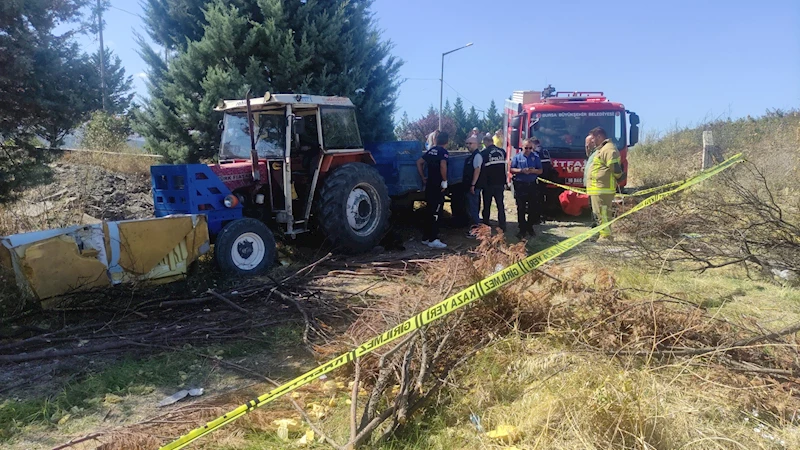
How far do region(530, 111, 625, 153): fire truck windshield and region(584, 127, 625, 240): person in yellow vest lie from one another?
7.58 feet

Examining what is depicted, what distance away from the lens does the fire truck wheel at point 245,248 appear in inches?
217

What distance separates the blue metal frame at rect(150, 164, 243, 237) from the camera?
18.4 ft

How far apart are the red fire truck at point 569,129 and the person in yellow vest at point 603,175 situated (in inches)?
81.8

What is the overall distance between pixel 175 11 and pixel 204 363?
8607 mm

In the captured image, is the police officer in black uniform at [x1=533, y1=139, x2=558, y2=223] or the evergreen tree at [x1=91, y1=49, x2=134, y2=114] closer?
the evergreen tree at [x1=91, y1=49, x2=134, y2=114]

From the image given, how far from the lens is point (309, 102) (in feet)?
21.0

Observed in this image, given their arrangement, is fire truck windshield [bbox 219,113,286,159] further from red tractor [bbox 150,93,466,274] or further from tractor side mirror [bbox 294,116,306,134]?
tractor side mirror [bbox 294,116,306,134]

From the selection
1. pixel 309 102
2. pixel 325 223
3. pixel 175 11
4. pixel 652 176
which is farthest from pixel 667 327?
pixel 652 176

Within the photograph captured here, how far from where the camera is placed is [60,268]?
177 inches

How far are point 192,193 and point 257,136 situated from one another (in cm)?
130

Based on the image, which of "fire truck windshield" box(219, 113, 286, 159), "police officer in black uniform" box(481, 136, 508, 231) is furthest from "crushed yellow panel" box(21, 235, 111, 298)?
"police officer in black uniform" box(481, 136, 508, 231)

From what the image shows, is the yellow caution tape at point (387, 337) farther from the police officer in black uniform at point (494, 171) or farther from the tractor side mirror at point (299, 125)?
the police officer in black uniform at point (494, 171)

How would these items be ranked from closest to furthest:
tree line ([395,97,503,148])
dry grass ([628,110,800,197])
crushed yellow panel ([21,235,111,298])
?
1. crushed yellow panel ([21,235,111,298])
2. dry grass ([628,110,800,197])
3. tree line ([395,97,503,148])

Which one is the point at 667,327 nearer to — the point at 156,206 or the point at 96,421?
the point at 96,421
